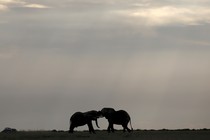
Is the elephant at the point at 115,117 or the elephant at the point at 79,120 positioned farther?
the elephant at the point at 115,117

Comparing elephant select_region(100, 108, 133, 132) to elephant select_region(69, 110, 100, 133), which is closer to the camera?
elephant select_region(69, 110, 100, 133)

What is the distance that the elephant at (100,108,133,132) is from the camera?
48.1 metres

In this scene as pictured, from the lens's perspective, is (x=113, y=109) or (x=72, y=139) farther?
(x=113, y=109)

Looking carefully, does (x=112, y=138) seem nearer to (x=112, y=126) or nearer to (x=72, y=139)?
(x=72, y=139)

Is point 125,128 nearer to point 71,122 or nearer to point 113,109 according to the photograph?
point 113,109

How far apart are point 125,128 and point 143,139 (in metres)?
12.0

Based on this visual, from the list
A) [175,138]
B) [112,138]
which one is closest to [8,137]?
[112,138]

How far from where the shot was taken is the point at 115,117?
48375 millimetres

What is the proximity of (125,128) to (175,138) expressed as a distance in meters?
11.8

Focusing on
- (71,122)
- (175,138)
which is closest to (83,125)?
(71,122)

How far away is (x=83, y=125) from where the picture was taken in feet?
154

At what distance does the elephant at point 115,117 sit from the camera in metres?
48.1

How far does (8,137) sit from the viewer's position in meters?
38.2

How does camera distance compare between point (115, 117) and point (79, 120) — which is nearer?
point (79, 120)
